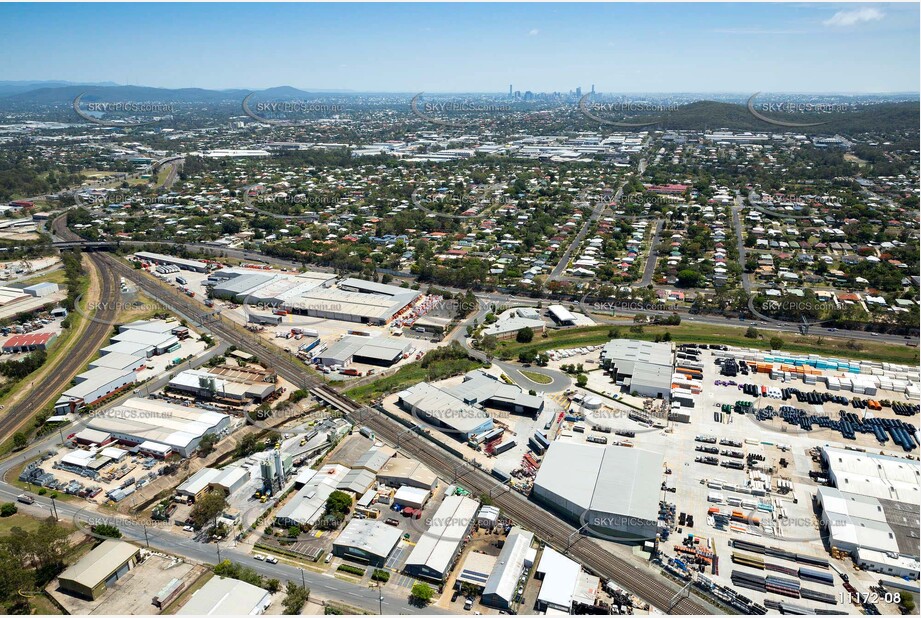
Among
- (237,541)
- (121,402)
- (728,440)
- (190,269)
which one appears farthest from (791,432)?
(190,269)

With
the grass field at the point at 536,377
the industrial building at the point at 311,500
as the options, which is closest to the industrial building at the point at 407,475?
the industrial building at the point at 311,500

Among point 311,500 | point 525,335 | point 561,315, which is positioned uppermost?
point 561,315

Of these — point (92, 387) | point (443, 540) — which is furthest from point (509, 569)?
point (92, 387)

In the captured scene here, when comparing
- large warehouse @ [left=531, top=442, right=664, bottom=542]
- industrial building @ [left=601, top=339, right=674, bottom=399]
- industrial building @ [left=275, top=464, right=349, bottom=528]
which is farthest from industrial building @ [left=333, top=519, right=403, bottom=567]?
industrial building @ [left=601, top=339, right=674, bottom=399]

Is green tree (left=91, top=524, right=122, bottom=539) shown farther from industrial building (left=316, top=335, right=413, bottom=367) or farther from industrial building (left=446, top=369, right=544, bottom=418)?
industrial building (left=446, top=369, right=544, bottom=418)

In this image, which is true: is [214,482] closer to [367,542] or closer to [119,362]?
[367,542]

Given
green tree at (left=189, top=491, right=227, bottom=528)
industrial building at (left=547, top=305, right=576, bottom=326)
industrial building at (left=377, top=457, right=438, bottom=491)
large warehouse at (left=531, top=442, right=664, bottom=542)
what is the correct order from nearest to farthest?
large warehouse at (left=531, top=442, right=664, bottom=542) < green tree at (left=189, top=491, right=227, bottom=528) < industrial building at (left=377, top=457, right=438, bottom=491) < industrial building at (left=547, top=305, right=576, bottom=326)

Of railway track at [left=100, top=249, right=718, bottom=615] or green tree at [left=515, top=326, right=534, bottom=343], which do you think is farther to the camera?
green tree at [left=515, top=326, right=534, bottom=343]
